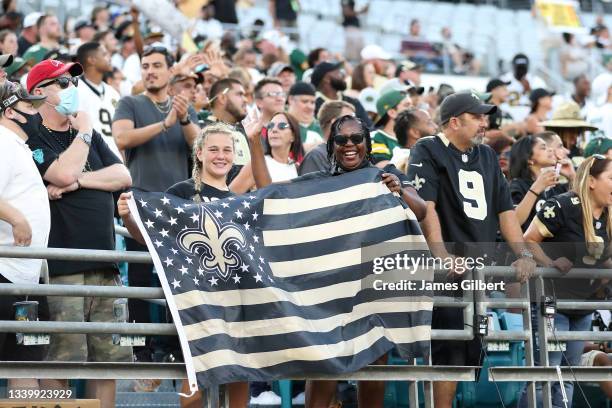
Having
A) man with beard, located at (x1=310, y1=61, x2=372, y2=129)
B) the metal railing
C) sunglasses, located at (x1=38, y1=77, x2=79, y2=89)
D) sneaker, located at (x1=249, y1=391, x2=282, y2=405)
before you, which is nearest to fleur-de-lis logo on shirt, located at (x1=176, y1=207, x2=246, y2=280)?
the metal railing

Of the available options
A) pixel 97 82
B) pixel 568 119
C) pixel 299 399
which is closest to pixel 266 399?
pixel 299 399

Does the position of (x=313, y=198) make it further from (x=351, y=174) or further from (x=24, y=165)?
(x=24, y=165)

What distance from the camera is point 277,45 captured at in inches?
706

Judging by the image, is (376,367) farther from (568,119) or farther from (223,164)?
(568,119)

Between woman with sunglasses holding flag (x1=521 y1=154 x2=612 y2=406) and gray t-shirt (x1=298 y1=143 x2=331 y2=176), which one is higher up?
gray t-shirt (x1=298 y1=143 x2=331 y2=176)

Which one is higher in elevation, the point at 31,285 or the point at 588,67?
the point at 588,67

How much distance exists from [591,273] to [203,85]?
201 inches

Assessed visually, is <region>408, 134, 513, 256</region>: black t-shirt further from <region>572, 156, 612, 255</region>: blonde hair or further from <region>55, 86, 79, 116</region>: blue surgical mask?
<region>55, 86, 79, 116</region>: blue surgical mask

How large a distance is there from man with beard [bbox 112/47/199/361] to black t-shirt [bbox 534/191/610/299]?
2.66 metres

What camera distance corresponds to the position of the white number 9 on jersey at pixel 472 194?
820cm

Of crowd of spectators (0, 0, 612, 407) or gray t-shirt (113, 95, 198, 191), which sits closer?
crowd of spectators (0, 0, 612, 407)

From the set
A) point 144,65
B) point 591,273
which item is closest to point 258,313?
point 591,273

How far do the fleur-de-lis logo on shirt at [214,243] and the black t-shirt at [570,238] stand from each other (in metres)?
2.21

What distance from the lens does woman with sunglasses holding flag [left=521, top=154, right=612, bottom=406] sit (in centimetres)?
833
